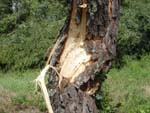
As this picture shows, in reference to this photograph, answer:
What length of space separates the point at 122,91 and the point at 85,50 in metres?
4.47

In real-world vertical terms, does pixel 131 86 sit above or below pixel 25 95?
below

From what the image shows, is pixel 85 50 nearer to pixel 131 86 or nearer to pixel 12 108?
pixel 12 108

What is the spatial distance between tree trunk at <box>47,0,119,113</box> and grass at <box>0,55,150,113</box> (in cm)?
199

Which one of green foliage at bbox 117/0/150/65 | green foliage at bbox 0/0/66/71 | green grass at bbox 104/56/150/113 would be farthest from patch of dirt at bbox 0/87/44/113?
green foliage at bbox 117/0/150/65

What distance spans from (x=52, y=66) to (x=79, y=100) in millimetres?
437

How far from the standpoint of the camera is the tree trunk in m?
4.51

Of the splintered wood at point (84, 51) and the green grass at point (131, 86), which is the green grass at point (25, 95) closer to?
the green grass at point (131, 86)

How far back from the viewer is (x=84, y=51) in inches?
184

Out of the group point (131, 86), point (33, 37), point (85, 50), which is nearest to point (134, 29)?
point (33, 37)

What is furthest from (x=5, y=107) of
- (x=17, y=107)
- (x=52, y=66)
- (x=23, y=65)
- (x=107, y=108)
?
(x=23, y=65)

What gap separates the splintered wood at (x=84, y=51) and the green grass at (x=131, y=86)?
2612 mm

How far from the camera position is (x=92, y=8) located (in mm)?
4613

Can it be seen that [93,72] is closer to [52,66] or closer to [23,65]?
[52,66]

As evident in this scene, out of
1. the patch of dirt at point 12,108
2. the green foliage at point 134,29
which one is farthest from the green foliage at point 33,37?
the patch of dirt at point 12,108
